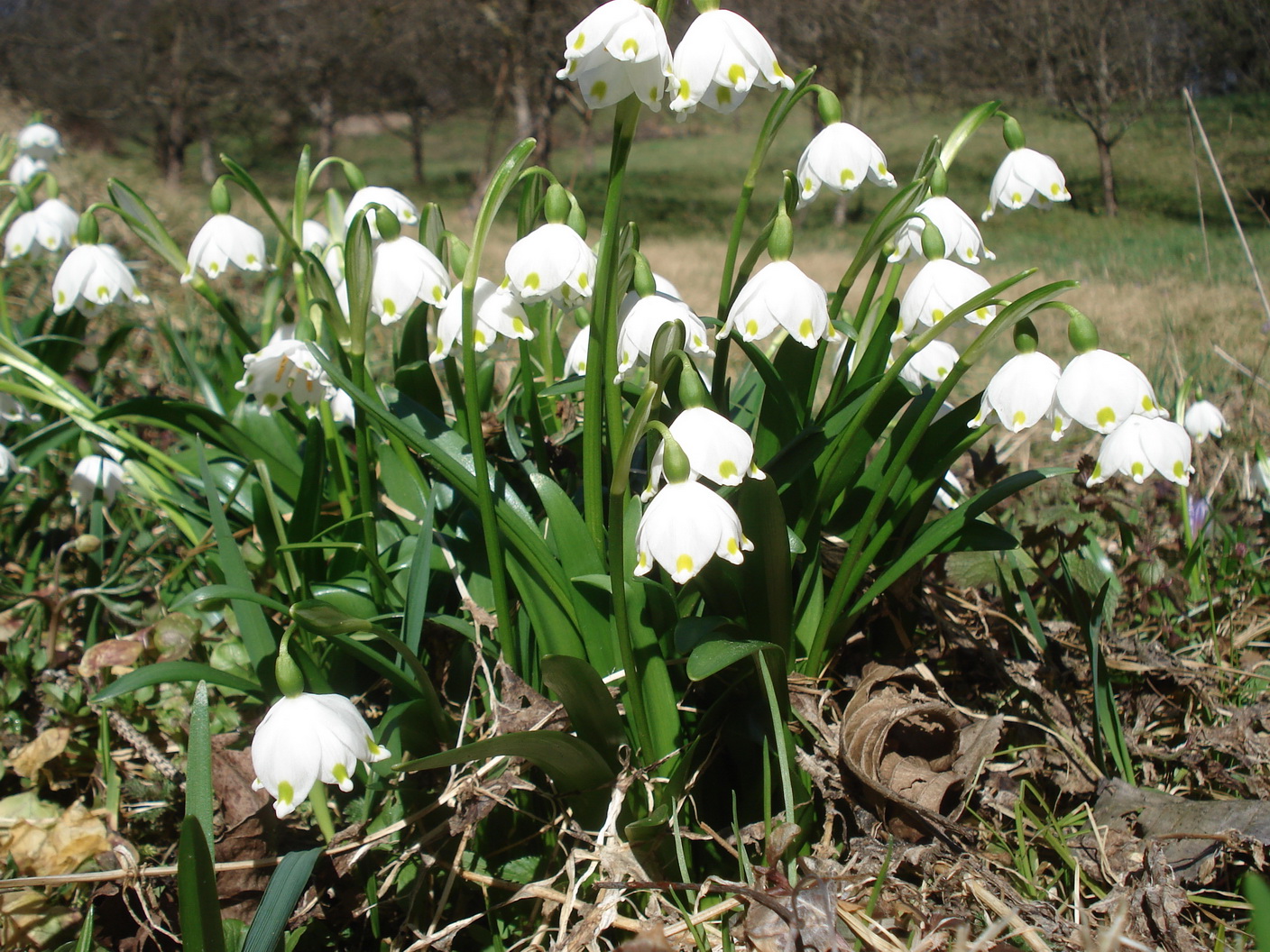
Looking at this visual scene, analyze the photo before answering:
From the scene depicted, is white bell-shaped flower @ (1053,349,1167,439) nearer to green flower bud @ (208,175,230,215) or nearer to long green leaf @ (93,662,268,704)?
long green leaf @ (93,662,268,704)

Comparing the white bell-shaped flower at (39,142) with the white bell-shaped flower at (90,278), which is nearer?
the white bell-shaped flower at (90,278)

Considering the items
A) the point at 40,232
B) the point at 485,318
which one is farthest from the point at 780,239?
the point at 40,232

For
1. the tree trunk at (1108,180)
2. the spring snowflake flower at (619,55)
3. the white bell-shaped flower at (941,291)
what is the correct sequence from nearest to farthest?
the spring snowflake flower at (619,55) → the white bell-shaped flower at (941,291) → the tree trunk at (1108,180)

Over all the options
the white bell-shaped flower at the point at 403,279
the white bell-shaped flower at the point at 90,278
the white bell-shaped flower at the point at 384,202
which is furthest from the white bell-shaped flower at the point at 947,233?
the white bell-shaped flower at the point at 90,278

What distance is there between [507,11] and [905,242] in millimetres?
13455

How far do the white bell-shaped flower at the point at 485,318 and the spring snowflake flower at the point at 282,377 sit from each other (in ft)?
0.83

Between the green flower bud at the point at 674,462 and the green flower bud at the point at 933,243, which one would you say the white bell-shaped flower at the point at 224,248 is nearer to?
the green flower bud at the point at 674,462

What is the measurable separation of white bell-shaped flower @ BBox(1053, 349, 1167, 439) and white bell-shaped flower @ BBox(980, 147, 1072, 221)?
33 centimetres

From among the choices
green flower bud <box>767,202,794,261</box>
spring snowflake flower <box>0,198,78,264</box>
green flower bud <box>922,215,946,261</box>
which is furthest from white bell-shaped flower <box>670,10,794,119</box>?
spring snowflake flower <box>0,198,78,264</box>

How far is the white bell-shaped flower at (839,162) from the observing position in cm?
111

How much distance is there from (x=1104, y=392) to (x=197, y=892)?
101 centimetres

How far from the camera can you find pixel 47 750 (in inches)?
57.4

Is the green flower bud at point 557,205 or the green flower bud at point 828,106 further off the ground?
the green flower bud at point 828,106

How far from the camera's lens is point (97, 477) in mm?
1834
